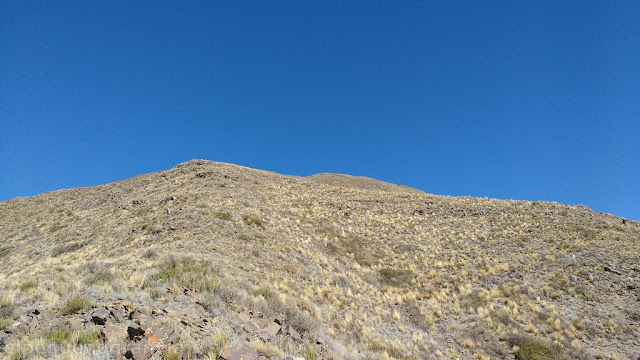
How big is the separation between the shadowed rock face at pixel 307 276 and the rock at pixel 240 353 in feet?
0.20

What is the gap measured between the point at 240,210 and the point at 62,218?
859 inches

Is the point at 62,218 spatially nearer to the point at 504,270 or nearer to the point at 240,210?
the point at 240,210

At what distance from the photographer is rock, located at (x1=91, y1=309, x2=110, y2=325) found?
8.87 metres

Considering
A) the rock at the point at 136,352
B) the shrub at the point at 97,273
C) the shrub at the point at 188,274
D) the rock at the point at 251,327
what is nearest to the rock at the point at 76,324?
the rock at the point at 136,352

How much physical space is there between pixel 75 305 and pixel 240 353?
5208 millimetres

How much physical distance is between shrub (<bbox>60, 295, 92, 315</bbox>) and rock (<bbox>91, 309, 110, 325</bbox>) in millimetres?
617

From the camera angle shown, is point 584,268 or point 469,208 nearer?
point 584,268

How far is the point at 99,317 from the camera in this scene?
8.90 metres

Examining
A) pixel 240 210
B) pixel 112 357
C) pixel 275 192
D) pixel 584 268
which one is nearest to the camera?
pixel 112 357

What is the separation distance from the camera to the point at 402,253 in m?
28.3

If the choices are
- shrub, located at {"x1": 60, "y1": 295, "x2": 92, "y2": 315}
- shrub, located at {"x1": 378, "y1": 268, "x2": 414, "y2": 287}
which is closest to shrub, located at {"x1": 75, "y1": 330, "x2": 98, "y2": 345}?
shrub, located at {"x1": 60, "y1": 295, "x2": 92, "y2": 315}

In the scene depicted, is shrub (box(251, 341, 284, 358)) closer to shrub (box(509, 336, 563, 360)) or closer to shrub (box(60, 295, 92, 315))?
shrub (box(60, 295, 92, 315))

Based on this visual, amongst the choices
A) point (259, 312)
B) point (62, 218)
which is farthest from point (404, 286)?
point (62, 218)

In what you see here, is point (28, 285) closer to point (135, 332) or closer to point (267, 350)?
point (135, 332)
